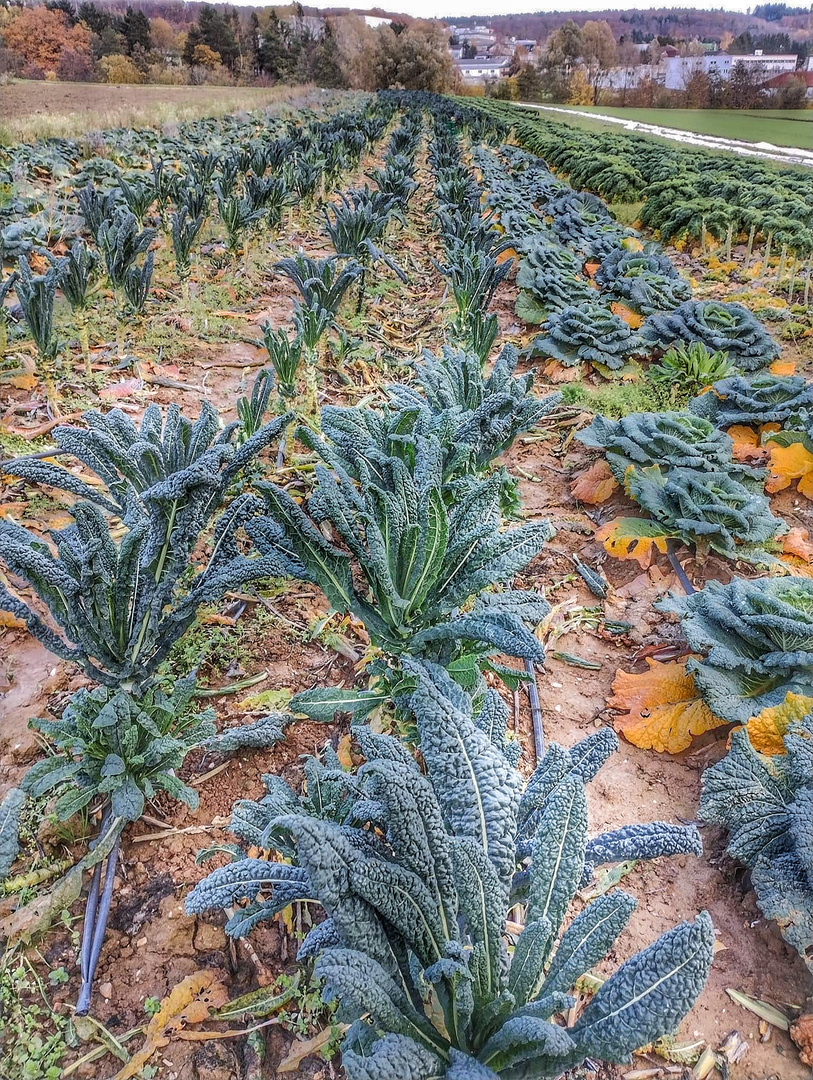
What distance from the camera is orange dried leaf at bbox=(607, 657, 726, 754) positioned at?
87.7 inches

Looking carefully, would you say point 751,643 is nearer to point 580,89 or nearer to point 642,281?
point 642,281

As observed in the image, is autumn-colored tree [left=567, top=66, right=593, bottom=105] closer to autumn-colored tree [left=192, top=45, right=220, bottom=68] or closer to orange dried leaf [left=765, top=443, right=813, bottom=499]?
autumn-colored tree [left=192, top=45, right=220, bottom=68]

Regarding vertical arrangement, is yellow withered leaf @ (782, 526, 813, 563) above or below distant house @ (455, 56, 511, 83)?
below

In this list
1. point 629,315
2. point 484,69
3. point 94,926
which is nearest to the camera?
point 94,926

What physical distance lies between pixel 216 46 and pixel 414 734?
60.3m

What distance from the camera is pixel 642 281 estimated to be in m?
5.89

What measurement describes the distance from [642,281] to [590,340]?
132 centimetres

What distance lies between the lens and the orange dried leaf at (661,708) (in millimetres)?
2227

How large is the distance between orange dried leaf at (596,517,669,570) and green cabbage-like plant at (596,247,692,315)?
3271 millimetres

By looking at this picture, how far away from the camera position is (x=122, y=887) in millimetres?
1700

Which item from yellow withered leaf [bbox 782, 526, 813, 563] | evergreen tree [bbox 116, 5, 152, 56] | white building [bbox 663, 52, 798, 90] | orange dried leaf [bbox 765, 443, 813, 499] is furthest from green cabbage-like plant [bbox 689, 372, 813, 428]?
white building [bbox 663, 52, 798, 90]

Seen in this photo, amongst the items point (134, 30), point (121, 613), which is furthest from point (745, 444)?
point (134, 30)

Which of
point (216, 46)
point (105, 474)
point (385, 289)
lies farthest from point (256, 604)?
point (216, 46)

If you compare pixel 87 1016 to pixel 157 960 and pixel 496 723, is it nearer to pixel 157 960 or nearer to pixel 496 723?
pixel 157 960
